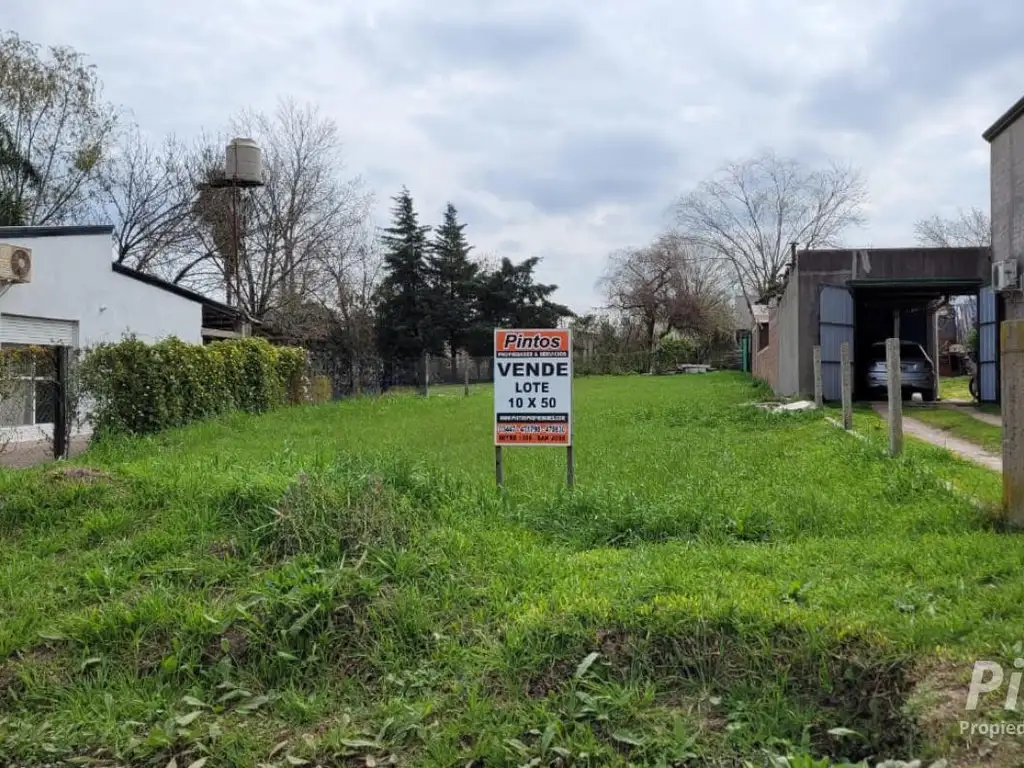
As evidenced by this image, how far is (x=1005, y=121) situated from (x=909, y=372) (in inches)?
248

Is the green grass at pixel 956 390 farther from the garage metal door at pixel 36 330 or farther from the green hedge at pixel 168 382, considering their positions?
the garage metal door at pixel 36 330

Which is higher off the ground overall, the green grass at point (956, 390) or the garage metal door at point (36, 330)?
the garage metal door at point (36, 330)

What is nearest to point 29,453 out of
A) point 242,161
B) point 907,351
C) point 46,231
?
point 46,231

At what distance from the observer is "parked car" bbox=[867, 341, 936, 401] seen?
61.8ft

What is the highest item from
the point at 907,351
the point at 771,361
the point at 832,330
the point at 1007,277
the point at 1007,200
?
the point at 1007,200

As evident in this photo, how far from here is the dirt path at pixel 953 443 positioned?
344 inches

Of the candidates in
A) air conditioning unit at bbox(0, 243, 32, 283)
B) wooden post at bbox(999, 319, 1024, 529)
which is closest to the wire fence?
air conditioning unit at bbox(0, 243, 32, 283)

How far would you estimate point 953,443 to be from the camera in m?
10.6

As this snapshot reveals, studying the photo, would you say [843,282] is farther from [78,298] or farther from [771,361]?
[78,298]

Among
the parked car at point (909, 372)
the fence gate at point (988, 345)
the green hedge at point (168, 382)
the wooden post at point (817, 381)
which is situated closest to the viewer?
the green hedge at point (168, 382)

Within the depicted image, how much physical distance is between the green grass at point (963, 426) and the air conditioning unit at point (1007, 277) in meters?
2.38

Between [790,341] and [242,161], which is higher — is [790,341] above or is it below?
below

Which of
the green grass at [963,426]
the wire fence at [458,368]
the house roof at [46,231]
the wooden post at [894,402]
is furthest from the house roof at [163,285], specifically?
the green grass at [963,426]

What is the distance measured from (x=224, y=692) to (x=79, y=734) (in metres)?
0.62
